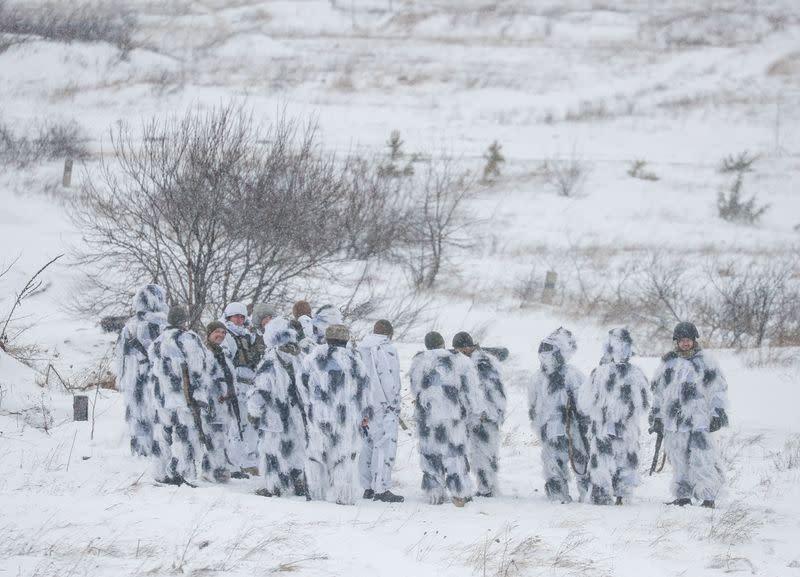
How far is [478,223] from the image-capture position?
3278cm

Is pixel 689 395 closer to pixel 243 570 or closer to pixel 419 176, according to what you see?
pixel 243 570

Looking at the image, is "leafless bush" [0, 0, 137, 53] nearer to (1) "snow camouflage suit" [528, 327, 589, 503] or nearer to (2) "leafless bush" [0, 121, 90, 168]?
(2) "leafless bush" [0, 121, 90, 168]

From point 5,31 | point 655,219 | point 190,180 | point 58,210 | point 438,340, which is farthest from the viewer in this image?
point 5,31

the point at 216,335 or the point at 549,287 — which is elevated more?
the point at 216,335

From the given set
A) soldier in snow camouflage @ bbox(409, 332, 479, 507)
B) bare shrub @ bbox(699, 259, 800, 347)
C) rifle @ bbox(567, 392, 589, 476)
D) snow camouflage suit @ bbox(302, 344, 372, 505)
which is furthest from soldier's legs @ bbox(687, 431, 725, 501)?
bare shrub @ bbox(699, 259, 800, 347)

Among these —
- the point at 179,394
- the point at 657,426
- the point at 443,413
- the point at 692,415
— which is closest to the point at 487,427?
the point at 443,413

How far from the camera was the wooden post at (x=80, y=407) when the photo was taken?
471 inches

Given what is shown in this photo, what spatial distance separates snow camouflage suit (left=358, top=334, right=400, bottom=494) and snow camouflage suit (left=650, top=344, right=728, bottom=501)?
8.93 ft

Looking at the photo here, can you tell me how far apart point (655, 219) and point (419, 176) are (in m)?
8.28

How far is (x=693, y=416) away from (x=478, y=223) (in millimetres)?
22912

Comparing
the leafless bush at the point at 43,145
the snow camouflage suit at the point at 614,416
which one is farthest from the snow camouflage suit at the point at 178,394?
the leafless bush at the point at 43,145

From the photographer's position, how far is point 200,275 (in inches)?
603

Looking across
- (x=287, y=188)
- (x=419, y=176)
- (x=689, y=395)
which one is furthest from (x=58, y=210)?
(x=689, y=395)

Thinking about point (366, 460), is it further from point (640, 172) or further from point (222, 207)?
point (640, 172)
